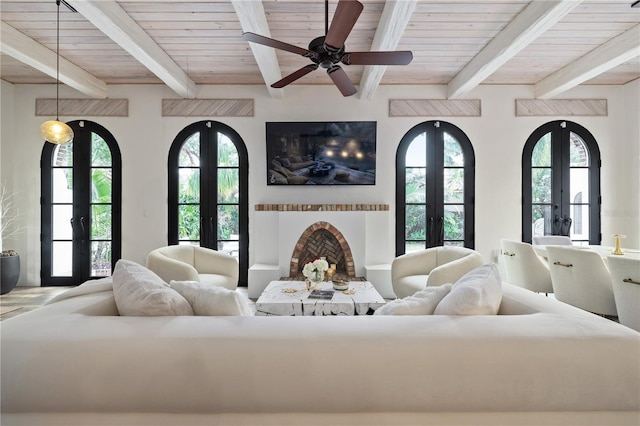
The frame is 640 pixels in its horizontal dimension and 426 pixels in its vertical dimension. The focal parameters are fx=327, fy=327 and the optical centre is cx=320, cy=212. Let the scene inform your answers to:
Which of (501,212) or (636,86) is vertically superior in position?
(636,86)

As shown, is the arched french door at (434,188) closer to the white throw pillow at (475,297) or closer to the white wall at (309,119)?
the white wall at (309,119)

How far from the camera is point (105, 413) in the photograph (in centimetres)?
104

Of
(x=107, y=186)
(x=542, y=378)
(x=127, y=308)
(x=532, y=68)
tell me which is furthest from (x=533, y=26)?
(x=107, y=186)

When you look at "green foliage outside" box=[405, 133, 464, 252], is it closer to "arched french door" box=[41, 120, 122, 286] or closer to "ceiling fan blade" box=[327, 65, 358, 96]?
"ceiling fan blade" box=[327, 65, 358, 96]

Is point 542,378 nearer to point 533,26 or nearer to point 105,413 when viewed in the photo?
point 105,413

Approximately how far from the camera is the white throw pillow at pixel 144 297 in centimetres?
133

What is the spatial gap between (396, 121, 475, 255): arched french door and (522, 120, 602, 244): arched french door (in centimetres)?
82

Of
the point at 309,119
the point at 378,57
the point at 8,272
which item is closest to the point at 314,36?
the point at 378,57

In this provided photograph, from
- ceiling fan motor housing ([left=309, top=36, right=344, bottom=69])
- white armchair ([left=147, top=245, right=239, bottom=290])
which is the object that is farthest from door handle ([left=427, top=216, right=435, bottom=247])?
ceiling fan motor housing ([left=309, top=36, right=344, bottom=69])

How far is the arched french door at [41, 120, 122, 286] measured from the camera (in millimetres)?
4652

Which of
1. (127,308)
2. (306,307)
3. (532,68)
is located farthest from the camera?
(532,68)

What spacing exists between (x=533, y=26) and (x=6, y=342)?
12.6 ft

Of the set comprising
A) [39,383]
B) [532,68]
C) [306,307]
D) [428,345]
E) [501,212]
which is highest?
[532,68]

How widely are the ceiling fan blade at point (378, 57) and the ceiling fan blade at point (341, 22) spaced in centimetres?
17
